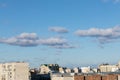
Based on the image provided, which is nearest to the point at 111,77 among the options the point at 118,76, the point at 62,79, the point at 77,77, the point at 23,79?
the point at 118,76

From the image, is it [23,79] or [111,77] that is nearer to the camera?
[111,77]

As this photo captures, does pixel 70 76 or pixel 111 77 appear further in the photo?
pixel 70 76

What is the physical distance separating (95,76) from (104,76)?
15.1ft

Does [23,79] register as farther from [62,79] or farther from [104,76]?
[104,76]

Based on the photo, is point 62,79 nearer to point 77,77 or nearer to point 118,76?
point 77,77

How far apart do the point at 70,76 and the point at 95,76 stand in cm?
1801

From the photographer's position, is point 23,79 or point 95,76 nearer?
point 95,76

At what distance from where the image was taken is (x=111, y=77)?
178125 millimetres

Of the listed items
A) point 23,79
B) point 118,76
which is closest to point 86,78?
point 118,76

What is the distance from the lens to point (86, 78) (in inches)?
7338

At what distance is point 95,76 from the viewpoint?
18550 centimetres

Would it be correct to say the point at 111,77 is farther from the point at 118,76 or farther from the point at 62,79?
the point at 62,79

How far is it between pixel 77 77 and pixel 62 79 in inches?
599

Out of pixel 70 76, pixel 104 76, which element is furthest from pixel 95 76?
pixel 70 76
